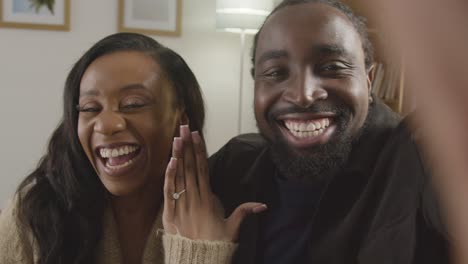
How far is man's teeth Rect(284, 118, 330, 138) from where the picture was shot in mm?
1019

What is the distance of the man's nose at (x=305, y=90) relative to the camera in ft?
3.27

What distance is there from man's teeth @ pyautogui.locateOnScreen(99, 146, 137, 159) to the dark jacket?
26 centimetres

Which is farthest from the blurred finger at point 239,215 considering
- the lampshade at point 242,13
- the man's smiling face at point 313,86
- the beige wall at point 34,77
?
the beige wall at point 34,77

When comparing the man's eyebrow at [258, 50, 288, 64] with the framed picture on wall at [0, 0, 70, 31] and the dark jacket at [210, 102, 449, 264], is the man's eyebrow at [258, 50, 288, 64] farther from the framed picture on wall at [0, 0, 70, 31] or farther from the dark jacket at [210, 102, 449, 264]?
the framed picture on wall at [0, 0, 70, 31]

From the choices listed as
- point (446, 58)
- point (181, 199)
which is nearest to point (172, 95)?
point (181, 199)

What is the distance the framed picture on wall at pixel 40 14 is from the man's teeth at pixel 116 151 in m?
1.90

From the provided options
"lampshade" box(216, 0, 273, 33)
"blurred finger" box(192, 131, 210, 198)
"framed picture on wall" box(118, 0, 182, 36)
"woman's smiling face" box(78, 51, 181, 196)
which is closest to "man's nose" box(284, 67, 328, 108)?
"blurred finger" box(192, 131, 210, 198)

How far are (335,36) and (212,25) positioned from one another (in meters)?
2.21

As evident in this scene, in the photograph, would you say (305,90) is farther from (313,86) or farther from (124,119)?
(124,119)

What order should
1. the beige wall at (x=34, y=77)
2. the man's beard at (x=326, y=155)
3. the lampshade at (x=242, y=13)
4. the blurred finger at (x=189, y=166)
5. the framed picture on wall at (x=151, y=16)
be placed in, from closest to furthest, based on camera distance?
the man's beard at (x=326, y=155), the blurred finger at (x=189, y=166), the lampshade at (x=242, y=13), the beige wall at (x=34, y=77), the framed picture on wall at (x=151, y=16)

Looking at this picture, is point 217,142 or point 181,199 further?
point 217,142

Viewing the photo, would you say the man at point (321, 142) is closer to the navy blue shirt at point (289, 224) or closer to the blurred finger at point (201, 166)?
the navy blue shirt at point (289, 224)

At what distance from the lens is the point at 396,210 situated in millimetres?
841

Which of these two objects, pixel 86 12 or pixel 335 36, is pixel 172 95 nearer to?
pixel 335 36
